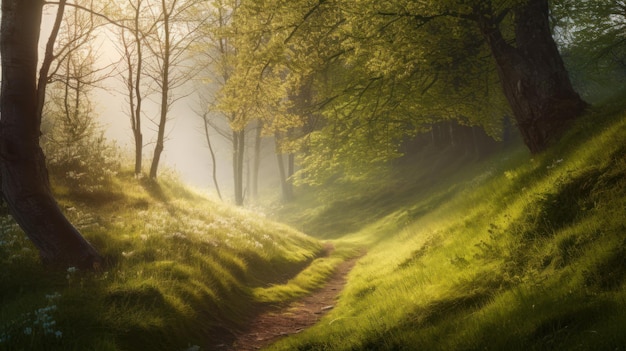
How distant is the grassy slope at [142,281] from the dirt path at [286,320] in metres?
0.36

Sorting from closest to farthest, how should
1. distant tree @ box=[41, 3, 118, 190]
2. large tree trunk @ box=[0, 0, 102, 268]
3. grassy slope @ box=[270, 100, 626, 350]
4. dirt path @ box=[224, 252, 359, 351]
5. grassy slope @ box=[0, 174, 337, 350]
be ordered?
grassy slope @ box=[270, 100, 626, 350]
grassy slope @ box=[0, 174, 337, 350]
large tree trunk @ box=[0, 0, 102, 268]
dirt path @ box=[224, 252, 359, 351]
distant tree @ box=[41, 3, 118, 190]

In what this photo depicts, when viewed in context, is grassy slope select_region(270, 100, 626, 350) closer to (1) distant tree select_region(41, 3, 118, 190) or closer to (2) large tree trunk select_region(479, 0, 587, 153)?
(2) large tree trunk select_region(479, 0, 587, 153)

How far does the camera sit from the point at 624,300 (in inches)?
146

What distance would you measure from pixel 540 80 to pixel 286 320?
8.53 metres

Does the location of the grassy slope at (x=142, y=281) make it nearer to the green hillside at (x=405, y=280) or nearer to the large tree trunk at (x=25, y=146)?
the green hillside at (x=405, y=280)

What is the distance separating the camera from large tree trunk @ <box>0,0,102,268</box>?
24.8ft

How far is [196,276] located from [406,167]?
94.5ft

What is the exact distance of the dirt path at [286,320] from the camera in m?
7.69

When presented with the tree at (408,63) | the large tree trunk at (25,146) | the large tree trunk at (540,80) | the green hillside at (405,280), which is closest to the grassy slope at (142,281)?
the green hillside at (405,280)

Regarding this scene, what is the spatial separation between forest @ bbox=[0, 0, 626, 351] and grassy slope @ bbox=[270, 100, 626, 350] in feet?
0.11

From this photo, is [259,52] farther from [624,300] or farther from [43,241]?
[624,300]

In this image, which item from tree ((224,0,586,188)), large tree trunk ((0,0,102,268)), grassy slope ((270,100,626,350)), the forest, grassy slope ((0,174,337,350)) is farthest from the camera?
tree ((224,0,586,188))

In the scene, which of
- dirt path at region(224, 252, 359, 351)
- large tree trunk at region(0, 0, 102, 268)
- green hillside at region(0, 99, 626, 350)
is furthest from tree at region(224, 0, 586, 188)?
dirt path at region(224, 252, 359, 351)

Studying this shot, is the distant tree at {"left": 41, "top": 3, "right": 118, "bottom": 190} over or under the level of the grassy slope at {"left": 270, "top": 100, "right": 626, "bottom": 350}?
over
